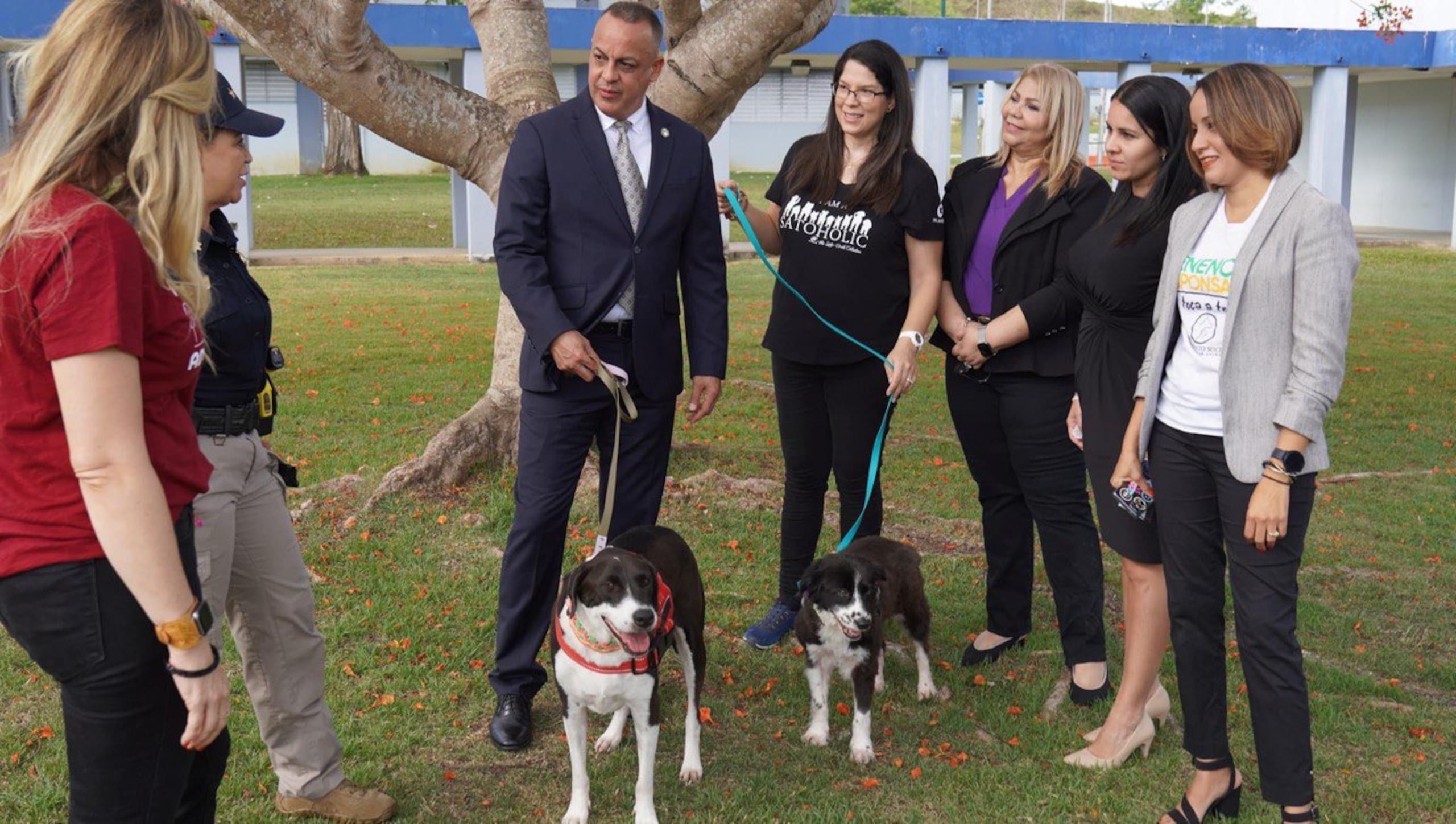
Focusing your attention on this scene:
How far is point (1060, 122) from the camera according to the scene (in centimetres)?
495

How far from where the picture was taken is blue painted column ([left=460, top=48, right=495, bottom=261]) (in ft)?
67.6

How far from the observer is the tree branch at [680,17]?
7.74m

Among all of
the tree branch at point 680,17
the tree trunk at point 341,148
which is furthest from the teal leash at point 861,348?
the tree trunk at point 341,148

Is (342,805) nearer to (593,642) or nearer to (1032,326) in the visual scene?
(593,642)

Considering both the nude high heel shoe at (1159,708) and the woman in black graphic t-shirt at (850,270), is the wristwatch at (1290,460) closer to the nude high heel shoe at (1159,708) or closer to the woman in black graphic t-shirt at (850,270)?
the nude high heel shoe at (1159,708)

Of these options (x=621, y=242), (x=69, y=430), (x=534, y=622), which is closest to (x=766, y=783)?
(x=534, y=622)

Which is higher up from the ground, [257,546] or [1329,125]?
[1329,125]

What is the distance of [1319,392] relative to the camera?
3.54 m

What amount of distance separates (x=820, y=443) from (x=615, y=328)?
49.3 inches

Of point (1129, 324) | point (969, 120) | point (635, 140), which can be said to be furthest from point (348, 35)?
point (969, 120)

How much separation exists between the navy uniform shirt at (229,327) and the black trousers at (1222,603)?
2.72m

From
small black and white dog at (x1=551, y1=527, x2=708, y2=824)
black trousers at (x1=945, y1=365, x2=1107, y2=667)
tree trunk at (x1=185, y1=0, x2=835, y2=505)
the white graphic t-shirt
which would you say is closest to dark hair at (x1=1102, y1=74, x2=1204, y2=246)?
the white graphic t-shirt

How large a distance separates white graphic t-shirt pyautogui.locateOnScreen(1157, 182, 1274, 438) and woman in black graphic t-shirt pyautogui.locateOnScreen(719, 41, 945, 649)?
1.39 metres

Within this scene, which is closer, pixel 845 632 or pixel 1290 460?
pixel 1290 460
